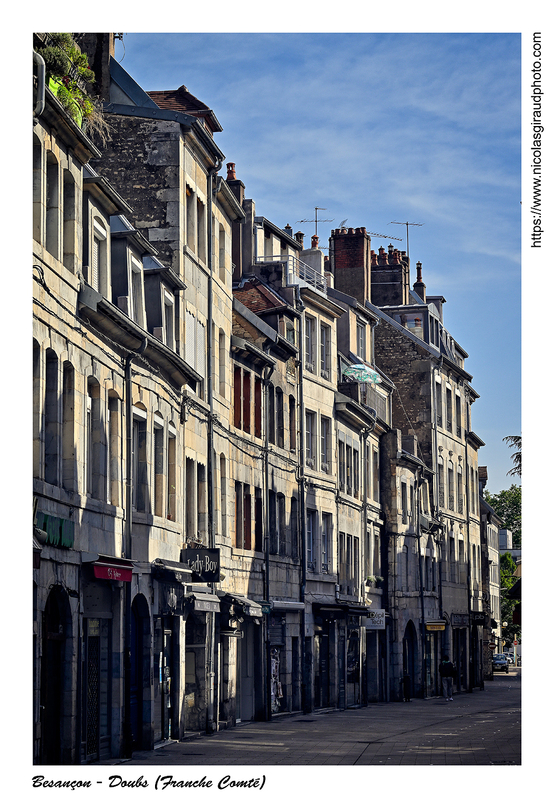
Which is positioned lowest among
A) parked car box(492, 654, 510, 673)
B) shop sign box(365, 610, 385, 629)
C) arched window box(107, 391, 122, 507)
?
parked car box(492, 654, 510, 673)

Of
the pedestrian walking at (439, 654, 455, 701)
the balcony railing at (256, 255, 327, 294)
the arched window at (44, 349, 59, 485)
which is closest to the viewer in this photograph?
the arched window at (44, 349, 59, 485)

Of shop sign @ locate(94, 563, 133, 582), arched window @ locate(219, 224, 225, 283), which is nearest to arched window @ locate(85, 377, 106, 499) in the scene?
shop sign @ locate(94, 563, 133, 582)

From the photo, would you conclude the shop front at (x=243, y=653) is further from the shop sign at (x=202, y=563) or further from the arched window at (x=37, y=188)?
the arched window at (x=37, y=188)

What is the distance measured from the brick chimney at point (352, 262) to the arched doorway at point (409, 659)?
48.1 ft

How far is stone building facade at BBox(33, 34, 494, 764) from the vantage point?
19.1 metres

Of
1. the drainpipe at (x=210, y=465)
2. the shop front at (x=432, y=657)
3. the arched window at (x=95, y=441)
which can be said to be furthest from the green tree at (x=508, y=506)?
the arched window at (x=95, y=441)

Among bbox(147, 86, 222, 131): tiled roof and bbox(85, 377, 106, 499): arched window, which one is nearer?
bbox(85, 377, 106, 499): arched window

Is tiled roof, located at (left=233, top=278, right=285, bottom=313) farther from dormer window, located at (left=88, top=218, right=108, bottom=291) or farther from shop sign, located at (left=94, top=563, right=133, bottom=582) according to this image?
shop sign, located at (left=94, top=563, right=133, bottom=582)

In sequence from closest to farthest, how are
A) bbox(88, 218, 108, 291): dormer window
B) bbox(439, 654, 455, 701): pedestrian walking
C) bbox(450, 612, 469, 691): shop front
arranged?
bbox(88, 218, 108, 291): dormer window → bbox(439, 654, 455, 701): pedestrian walking → bbox(450, 612, 469, 691): shop front

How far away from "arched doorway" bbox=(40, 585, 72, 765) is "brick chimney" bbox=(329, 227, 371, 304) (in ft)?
121

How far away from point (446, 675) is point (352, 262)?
61.8 feet

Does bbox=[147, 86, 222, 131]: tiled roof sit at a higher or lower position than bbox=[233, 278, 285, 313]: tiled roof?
higher

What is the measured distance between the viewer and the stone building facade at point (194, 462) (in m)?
19.1

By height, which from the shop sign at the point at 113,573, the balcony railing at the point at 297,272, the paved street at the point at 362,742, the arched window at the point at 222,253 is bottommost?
the paved street at the point at 362,742
